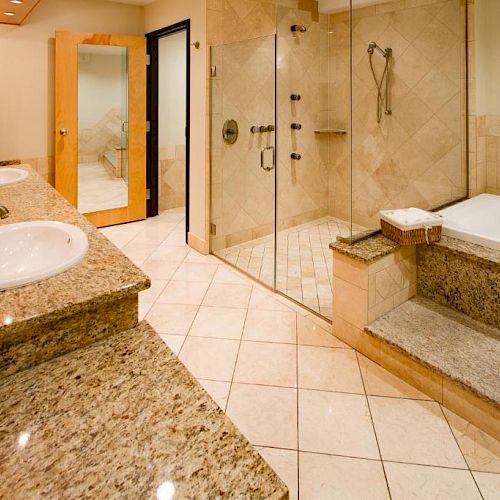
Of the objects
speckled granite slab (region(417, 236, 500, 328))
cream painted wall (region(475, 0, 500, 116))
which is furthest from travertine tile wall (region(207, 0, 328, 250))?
speckled granite slab (region(417, 236, 500, 328))

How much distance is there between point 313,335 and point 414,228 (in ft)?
2.75

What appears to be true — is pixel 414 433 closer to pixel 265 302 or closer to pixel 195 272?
pixel 265 302

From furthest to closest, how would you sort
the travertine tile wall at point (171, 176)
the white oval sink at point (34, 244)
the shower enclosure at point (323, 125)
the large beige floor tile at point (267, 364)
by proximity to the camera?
the travertine tile wall at point (171, 176) < the shower enclosure at point (323, 125) < the large beige floor tile at point (267, 364) < the white oval sink at point (34, 244)

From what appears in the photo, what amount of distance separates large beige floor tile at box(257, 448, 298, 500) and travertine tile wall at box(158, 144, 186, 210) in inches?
161

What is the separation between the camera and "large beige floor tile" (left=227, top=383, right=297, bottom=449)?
1674mm

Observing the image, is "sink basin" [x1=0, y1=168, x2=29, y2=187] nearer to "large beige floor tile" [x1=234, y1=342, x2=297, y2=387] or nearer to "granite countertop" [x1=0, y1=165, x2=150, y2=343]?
"granite countertop" [x1=0, y1=165, x2=150, y2=343]

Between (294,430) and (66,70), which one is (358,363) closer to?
(294,430)

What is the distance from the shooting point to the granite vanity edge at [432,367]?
1642 millimetres

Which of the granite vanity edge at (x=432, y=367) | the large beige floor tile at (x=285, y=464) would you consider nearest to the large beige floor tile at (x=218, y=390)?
the large beige floor tile at (x=285, y=464)

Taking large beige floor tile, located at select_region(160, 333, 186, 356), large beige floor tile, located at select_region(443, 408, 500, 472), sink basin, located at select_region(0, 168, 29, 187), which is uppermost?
sink basin, located at select_region(0, 168, 29, 187)

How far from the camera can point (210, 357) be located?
2227mm

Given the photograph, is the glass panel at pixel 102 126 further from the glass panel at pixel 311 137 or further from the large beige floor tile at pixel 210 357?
the large beige floor tile at pixel 210 357

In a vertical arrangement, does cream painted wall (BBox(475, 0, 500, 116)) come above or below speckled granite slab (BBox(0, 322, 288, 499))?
above

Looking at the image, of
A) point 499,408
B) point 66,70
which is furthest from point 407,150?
point 66,70
